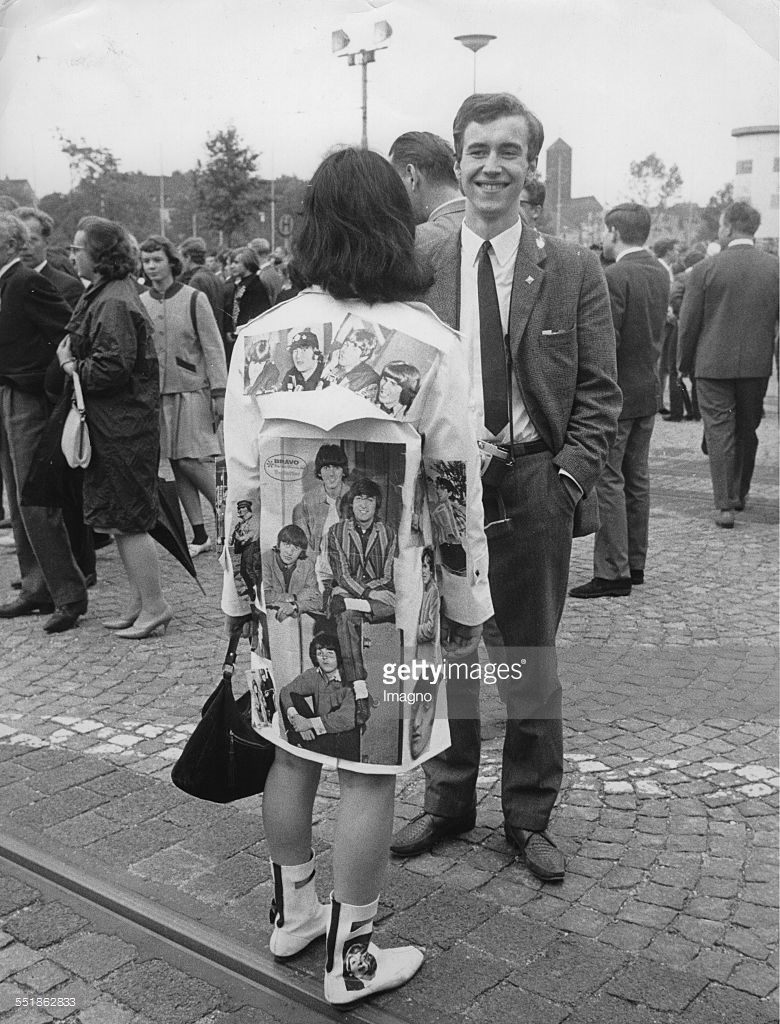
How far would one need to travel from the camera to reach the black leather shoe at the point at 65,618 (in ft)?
19.2

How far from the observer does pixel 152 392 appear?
220 inches

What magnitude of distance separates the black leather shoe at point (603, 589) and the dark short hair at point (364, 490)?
409 cm

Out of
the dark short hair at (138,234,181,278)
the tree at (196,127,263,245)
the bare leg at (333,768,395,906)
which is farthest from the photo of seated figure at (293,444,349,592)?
the dark short hair at (138,234,181,278)

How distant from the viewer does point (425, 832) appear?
11.4ft

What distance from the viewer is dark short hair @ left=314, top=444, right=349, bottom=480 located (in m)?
2.42

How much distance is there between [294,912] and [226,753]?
1.49ft

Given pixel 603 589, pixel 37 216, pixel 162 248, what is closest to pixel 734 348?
→ pixel 603 589

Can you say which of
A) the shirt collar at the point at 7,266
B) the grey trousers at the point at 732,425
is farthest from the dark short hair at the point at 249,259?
the shirt collar at the point at 7,266

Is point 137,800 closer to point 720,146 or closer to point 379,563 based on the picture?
point 379,563

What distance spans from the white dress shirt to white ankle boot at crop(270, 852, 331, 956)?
3.98 ft

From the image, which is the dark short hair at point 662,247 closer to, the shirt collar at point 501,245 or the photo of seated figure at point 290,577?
the shirt collar at point 501,245

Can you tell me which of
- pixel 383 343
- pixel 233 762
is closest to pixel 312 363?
pixel 383 343

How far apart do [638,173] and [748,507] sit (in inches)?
233

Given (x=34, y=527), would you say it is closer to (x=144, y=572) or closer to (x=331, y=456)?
(x=144, y=572)
